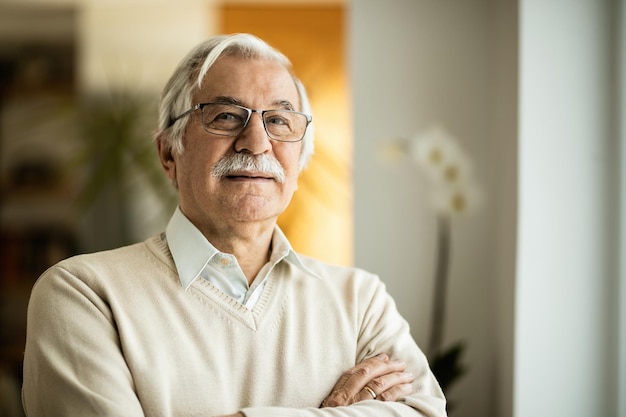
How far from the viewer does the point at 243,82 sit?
134cm

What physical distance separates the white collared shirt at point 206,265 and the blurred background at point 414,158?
1.04 m

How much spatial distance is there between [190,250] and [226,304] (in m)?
0.14

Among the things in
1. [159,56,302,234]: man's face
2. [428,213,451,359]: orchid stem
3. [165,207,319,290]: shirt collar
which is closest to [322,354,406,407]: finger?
[165,207,319,290]: shirt collar

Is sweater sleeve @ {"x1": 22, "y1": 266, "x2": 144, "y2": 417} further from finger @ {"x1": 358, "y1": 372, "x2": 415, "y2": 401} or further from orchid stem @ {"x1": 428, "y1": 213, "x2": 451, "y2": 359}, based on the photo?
orchid stem @ {"x1": 428, "y1": 213, "x2": 451, "y2": 359}

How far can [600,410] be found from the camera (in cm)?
192

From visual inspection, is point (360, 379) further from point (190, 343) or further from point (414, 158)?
point (414, 158)

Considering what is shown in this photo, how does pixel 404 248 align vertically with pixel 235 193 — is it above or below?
below

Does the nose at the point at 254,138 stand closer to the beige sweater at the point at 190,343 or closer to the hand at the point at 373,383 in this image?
the beige sweater at the point at 190,343

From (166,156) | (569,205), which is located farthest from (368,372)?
(569,205)

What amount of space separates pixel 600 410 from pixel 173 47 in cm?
309

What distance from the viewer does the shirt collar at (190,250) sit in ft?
4.25

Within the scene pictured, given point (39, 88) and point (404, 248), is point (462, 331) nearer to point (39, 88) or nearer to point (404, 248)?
point (404, 248)

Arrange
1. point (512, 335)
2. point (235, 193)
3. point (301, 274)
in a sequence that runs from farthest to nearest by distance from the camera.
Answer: point (512, 335)
point (301, 274)
point (235, 193)

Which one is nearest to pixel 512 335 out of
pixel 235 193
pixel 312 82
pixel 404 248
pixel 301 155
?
pixel 404 248
